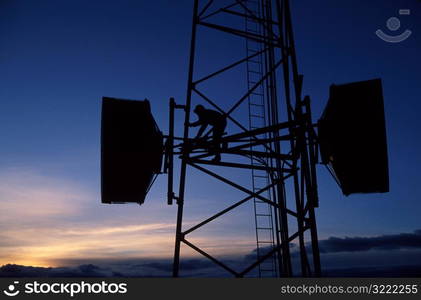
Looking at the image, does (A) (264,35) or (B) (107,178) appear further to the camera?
(A) (264,35)

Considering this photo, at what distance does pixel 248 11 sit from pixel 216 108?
10.3 ft

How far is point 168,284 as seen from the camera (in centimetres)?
632

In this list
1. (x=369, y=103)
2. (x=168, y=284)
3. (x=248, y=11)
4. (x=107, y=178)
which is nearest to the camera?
(x=168, y=284)

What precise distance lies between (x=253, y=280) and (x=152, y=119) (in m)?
5.15

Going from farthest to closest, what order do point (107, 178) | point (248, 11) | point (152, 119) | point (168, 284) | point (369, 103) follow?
point (248, 11), point (152, 119), point (107, 178), point (369, 103), point (168, 284)

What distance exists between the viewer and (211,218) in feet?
30.7

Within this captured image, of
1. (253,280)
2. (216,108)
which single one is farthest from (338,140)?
(253,280)

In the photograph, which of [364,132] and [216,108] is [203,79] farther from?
[364,132]

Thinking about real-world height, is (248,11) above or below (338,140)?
above

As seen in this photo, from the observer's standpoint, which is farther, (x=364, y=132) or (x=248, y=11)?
(x=248, y=11)

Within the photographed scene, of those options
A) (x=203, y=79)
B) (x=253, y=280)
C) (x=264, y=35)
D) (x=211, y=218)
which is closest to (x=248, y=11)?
(x=264, y=35)

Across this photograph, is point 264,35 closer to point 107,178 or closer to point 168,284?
point 107,178

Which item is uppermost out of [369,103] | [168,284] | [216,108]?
[216,108]

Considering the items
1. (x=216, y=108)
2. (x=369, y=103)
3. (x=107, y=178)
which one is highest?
(x=216, y=108)
